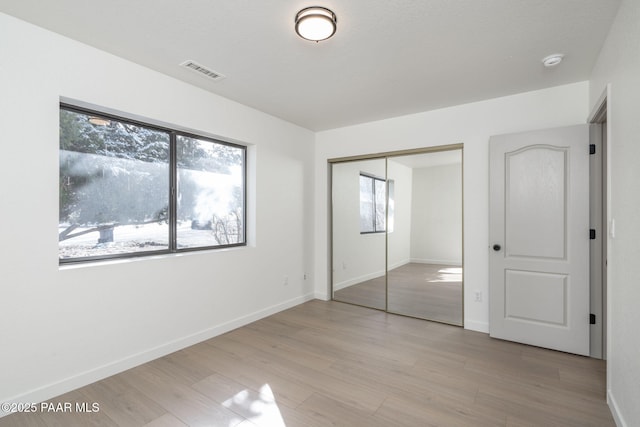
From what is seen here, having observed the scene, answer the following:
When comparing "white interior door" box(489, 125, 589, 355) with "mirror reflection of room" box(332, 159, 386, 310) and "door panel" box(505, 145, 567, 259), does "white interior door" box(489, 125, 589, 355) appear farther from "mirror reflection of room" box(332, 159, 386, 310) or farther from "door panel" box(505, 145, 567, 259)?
"mirror reflection of room" box(332, 159, 386, 310)

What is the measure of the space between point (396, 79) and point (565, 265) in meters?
2.36

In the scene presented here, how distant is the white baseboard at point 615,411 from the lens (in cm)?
176

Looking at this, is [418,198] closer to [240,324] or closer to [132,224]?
[240,324]

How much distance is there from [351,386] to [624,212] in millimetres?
2083

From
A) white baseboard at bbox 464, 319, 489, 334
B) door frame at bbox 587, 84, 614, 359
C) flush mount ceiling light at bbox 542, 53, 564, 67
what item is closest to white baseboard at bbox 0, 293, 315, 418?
white baseboard at bbox 464, 319, 489, 334

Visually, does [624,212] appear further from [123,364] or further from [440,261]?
[123,364]

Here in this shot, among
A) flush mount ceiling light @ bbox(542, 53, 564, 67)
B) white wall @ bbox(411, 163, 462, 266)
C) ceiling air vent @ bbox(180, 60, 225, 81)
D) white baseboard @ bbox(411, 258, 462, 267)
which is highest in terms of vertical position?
ceiling air vent @ bbox(180, 60, 225, 81)

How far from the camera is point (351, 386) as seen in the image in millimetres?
2299

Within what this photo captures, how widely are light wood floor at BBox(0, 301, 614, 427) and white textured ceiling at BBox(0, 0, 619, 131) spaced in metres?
2.56

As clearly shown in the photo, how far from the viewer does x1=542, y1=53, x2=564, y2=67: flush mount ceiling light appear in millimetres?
2436

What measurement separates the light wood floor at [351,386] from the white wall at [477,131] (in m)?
0.75

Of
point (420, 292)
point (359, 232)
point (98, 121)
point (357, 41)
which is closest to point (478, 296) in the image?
point (420, 292)

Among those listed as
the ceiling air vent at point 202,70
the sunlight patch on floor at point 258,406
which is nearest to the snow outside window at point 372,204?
the ceiling air vent at point 202,70

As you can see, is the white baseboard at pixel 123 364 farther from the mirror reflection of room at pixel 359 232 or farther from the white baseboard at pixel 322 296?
the mirror reflection of room at pixel 359 232
